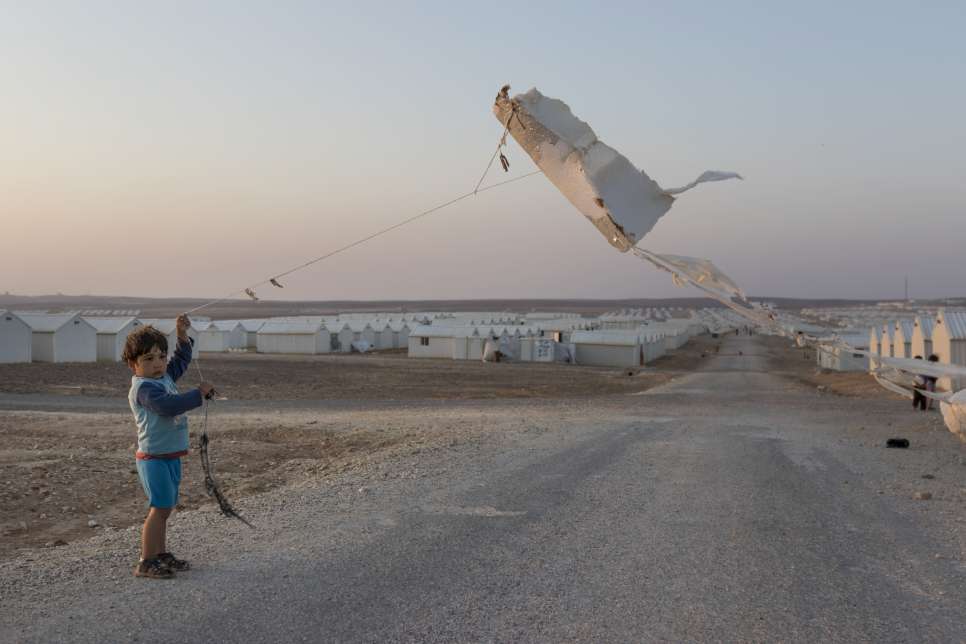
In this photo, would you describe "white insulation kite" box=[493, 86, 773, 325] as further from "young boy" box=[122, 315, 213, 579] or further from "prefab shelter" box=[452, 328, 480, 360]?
"prefab shelter" box=[452, 328, 480, 360]

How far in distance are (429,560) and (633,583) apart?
1429 millimetres

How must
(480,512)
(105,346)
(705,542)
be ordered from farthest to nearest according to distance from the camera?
(105,346)
(480,512)
(705,542)

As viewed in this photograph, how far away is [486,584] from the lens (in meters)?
5.40

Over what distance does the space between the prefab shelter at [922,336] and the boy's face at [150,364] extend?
33363 millimetres

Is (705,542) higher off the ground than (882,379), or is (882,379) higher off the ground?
(882,379)

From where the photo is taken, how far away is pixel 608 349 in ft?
174

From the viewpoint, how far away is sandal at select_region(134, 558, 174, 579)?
5.50m

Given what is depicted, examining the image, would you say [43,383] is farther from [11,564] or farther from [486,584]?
[486,584]

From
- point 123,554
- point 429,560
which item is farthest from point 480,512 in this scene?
point 123,554

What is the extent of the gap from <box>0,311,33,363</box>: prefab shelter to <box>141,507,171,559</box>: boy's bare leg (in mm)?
36697

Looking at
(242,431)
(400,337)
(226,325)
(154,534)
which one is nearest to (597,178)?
(154,534)

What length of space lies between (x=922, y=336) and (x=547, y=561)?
110ft

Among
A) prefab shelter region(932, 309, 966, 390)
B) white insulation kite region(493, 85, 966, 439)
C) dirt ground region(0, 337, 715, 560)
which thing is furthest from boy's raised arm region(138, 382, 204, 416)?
prefab shelter region(932, 309, 966, 390)

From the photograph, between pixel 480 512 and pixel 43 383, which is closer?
pixel 480 512
